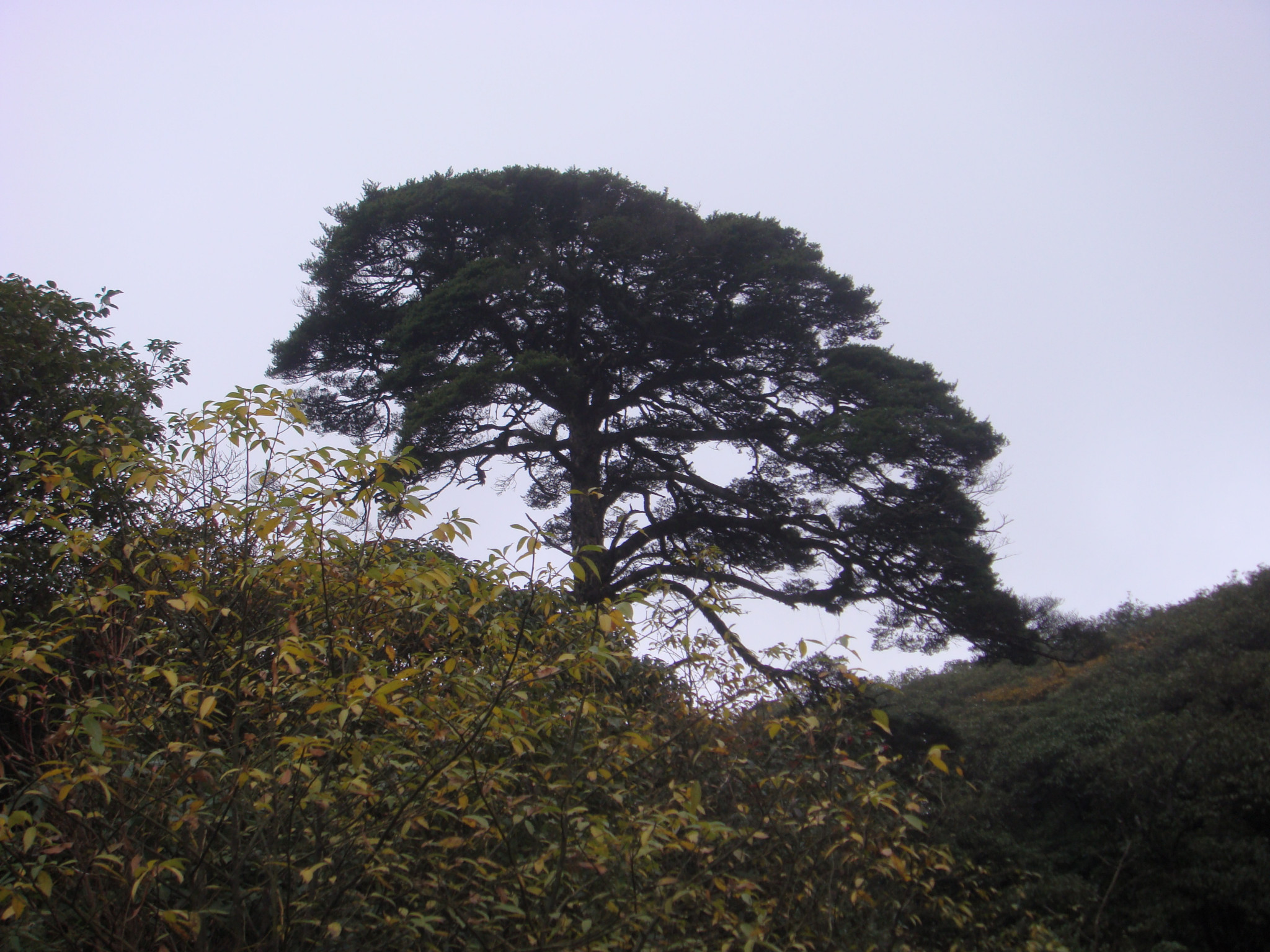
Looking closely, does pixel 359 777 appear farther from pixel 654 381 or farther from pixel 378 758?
pixel 654 381

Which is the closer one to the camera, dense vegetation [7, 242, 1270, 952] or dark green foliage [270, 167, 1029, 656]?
dense vegetation [7, 242, 1270, 952]

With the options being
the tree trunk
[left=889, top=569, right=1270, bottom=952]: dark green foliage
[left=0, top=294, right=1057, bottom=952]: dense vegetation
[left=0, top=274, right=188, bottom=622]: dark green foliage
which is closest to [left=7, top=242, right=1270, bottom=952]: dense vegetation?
[left=0, top=294, right=1057, bottom=952]: dense vegetation

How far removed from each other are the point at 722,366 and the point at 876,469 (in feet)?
9.52

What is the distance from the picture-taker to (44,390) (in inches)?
256

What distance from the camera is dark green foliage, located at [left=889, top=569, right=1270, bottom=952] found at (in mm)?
7500

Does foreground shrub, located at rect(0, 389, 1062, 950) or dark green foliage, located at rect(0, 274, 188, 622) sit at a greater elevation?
dark green foliage, located at rect(0, 274, 188, 622)

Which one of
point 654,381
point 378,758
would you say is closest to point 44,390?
point 378,758

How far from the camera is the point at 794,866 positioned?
3154mm

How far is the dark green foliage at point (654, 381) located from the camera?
10352mm

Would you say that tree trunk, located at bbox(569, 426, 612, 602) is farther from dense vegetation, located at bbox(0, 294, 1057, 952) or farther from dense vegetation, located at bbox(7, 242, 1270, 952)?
dense vegetation, located at bbox(0, 294, 1057, 952)

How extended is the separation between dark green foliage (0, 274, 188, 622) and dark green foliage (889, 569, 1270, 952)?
6.66 m

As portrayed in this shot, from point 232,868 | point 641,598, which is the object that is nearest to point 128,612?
point 232,868

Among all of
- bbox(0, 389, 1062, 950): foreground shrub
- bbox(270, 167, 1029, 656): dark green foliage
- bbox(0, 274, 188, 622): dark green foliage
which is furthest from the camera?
bbox(270, 167, 1029, 656): dark green foliage

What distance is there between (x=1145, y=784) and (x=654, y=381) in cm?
791
